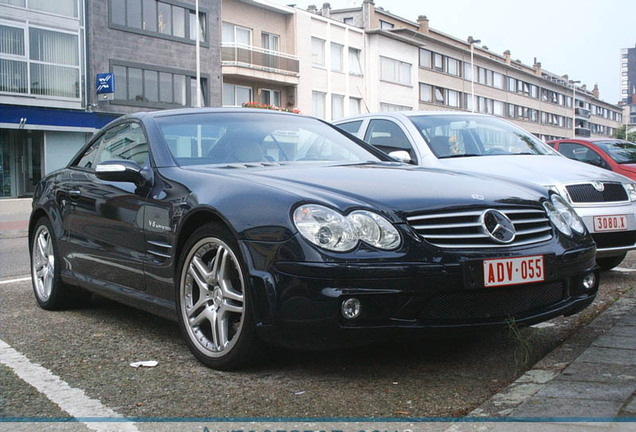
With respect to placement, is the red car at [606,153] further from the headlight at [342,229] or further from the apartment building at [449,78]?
the apartment building at [449,78]

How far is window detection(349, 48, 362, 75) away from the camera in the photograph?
47.0 m

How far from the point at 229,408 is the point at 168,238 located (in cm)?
121

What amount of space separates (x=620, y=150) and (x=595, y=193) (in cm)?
752

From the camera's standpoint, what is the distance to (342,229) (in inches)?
137

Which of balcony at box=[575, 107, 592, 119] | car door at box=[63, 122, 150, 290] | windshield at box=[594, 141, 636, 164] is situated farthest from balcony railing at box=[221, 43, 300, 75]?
balcony at box=[575, 107, 592, 119]

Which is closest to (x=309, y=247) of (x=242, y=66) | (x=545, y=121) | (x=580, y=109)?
(x=242, y=66)

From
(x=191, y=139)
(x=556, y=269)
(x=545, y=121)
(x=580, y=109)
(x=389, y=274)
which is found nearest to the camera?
(x=389, y=274)

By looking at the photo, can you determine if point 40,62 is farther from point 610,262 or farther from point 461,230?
point 461,230

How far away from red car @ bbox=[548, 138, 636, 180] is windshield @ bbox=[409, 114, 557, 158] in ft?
17.2

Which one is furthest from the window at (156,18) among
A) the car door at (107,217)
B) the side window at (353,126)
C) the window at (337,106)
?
the car door at (107,217)

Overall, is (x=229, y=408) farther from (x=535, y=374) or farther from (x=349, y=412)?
(x=535, y=374)

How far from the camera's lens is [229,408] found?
3.27m

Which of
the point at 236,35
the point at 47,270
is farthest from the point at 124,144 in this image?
the point at 236,35

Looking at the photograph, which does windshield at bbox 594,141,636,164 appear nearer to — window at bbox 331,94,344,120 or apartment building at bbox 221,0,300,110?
apartment building at bbox 221,0,300,110
